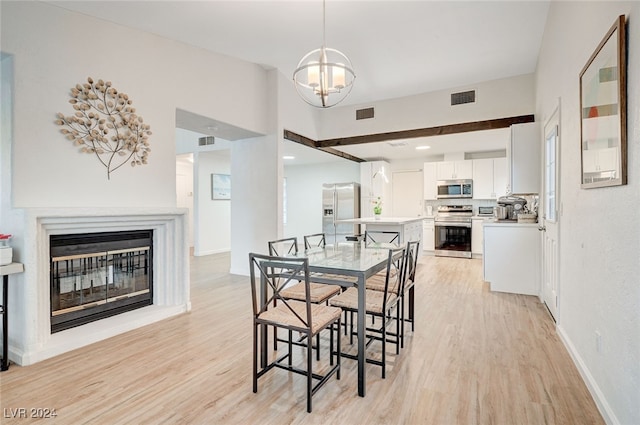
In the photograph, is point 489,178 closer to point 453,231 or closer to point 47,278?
point 453,231

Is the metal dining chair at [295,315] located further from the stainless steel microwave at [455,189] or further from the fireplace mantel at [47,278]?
the stainless steel microwave at [455,189]

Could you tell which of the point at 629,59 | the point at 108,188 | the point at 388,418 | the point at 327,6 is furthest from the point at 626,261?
the point at 108,188

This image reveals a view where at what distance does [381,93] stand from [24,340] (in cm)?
540

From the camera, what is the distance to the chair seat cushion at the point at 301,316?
197 centimetres

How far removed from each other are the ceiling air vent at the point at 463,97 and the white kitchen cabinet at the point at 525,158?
120cm

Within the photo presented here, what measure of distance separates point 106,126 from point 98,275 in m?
1.43

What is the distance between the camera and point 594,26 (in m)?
2.04

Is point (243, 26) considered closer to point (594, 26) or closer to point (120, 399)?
point (594, 26)

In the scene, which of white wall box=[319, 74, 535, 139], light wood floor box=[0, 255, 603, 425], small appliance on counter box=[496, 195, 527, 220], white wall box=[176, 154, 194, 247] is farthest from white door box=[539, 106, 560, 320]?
white wall box=[176, 154, 194, 247]

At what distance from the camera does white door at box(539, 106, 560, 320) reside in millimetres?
3066

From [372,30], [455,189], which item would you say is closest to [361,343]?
[372,30]

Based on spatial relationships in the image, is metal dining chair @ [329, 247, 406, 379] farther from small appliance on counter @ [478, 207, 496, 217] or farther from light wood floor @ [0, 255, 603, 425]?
small appliance on counter @ [478, 207, 496, 217]

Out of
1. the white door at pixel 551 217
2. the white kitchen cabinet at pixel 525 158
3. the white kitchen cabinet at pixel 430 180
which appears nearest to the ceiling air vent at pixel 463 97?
the white kitchen cabinet at pixel 525 158

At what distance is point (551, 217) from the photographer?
3400 millimetres
